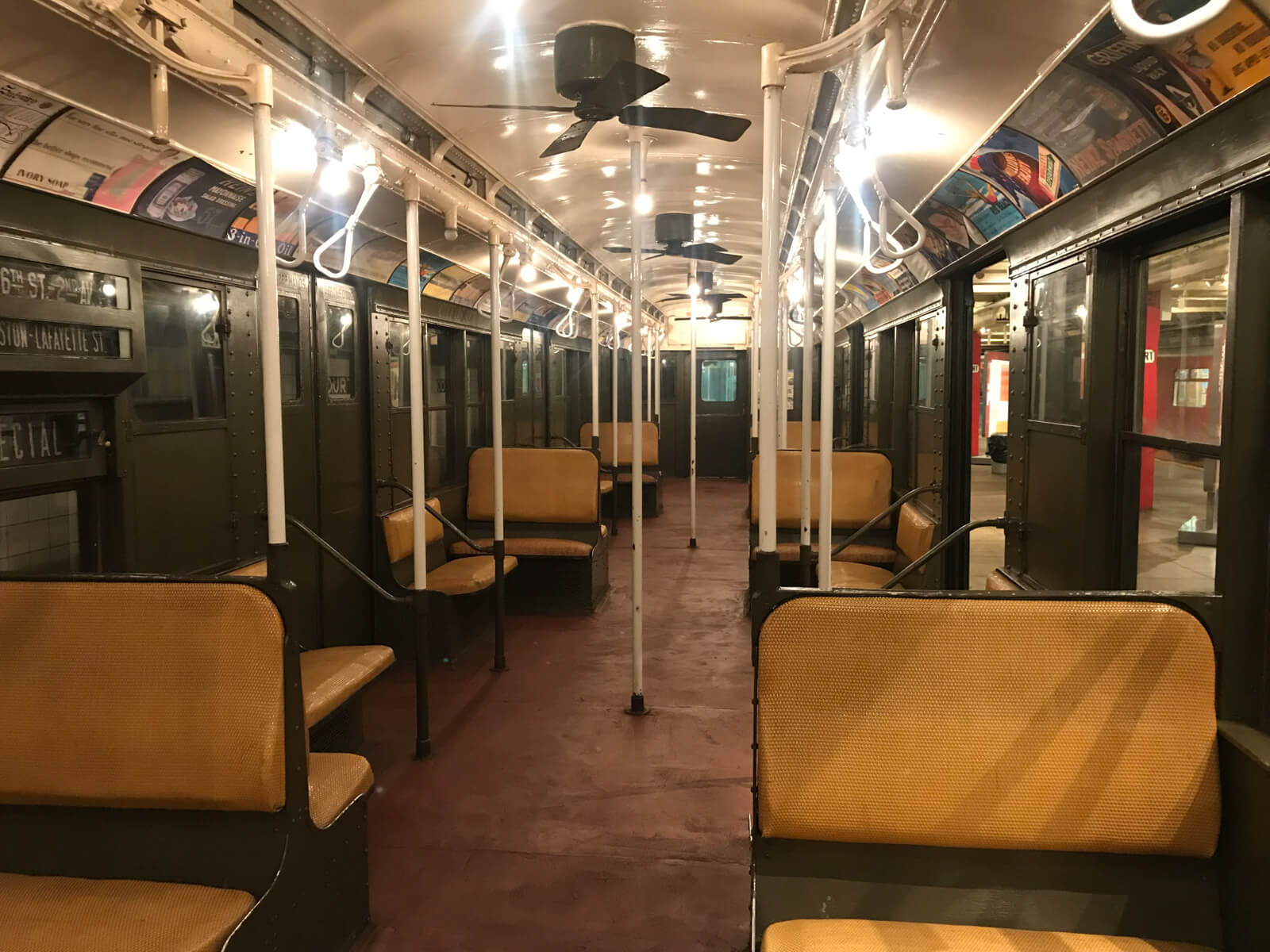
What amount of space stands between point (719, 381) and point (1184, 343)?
548 inches

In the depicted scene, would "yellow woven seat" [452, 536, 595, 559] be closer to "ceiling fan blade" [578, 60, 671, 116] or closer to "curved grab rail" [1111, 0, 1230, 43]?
"ceiling fan blade" [578, 60, 671, 116]

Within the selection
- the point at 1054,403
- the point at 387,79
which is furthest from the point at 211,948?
the point at 1054,403

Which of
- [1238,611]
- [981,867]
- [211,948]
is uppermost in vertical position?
[1238,611]

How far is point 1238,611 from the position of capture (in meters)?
2.31

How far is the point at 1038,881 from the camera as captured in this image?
205cm

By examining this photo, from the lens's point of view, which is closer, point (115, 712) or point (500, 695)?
point (115, 712)

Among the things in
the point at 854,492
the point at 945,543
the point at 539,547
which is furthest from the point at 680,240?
the point at 945,543

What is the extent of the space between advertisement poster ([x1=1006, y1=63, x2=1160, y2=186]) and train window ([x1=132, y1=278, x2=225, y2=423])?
344cm

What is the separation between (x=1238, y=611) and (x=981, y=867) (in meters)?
0.96

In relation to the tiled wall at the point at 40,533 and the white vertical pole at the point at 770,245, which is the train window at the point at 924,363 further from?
the tiled wall at the point at 40,533

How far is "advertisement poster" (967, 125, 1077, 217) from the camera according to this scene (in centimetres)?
331

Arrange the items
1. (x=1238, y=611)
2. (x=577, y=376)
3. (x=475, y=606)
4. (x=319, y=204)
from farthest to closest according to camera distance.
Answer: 1. (x=577, y=376)
2. (x=475, y=606)
3. (x=319, y=204)
4. (x=1238, y=611)

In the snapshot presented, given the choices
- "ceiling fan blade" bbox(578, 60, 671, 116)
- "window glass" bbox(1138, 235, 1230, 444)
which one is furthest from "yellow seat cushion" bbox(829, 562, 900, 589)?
"ceiling fan blade" bbox(578, 60, 671, 116)

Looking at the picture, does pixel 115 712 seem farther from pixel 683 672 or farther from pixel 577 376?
pixel 577 376
